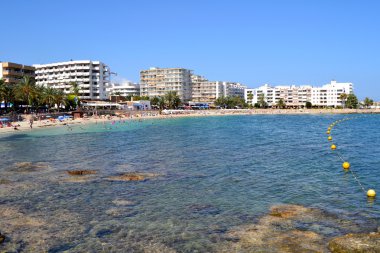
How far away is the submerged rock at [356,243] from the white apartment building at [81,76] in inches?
5154

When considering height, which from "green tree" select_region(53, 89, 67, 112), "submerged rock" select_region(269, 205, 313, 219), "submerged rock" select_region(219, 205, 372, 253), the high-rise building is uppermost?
the high-rise building

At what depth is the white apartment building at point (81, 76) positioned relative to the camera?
449 feet

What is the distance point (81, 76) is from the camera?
13800 centimetres

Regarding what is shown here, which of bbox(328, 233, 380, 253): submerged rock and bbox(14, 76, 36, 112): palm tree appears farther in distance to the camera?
bbox(14, 76, 36, 112): palm tree

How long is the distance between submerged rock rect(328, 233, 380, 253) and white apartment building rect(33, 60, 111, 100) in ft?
429

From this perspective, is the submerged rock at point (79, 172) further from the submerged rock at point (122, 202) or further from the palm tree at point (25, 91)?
the palm tree at point (25, 91)

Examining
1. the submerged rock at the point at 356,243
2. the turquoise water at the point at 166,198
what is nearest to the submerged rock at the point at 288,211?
the turquoise water at the point at 166,198

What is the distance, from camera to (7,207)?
18438mm

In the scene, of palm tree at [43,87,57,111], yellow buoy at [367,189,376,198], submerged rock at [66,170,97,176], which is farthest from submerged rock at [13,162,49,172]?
palm tree at [43,87,57,111]

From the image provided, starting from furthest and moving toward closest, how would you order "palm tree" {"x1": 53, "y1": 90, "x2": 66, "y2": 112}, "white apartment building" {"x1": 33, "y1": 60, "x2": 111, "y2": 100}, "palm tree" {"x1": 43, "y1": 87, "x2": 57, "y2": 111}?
"white apartment building" {"x1": 33, "y1": 60, "x2": 111, "y2": 100}
"palm tree" {"x1": 53, "y1": 90, "x2": 66, "y2": 112}
"palm tree" {"x1": 43, "y1": 87, "x2": 57, "y2": 111}

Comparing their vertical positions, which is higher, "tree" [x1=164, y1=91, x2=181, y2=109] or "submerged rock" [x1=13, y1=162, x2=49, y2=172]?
"tree" [x1=164, y1=91, x2=181, y2=109]

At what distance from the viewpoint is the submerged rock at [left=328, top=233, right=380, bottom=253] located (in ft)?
41.0

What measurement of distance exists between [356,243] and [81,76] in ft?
443

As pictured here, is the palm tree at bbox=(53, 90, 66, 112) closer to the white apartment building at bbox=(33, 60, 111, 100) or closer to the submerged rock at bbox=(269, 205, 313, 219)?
the white apartment building at bbox=(33, 60, 111, 100)
